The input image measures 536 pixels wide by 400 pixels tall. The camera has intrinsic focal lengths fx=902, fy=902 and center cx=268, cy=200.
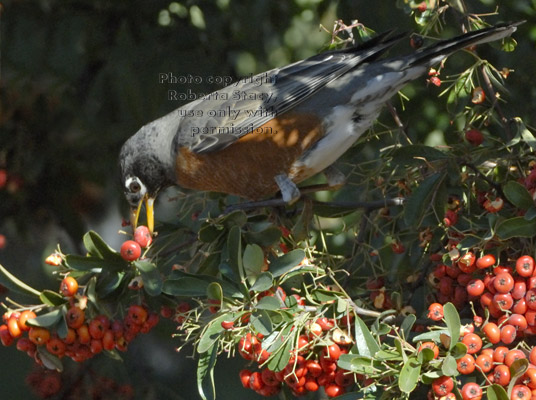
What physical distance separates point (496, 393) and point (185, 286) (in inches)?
25.3

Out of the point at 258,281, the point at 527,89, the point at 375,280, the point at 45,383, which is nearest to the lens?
the point at 258,281

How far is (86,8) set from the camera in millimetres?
2551

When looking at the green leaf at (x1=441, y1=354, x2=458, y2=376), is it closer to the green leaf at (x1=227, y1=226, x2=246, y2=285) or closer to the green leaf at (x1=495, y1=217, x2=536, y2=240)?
the green leaf at (x1=495, y1=217, x2=536, y2=240)

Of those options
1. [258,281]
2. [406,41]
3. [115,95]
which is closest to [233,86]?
[115,95]

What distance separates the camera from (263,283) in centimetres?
171

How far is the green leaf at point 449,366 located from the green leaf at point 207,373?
1.49 feet

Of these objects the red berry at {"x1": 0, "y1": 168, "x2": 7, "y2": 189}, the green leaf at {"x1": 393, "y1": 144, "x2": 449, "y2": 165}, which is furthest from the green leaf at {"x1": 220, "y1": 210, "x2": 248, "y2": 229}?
the red berry at {"x1": 0, "y1": 168, "x2": 7, "y2": 189}

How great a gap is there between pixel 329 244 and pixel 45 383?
886 mm

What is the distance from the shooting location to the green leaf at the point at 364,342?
1.60 m

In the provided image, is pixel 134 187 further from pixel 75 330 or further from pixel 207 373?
pixel 207 373

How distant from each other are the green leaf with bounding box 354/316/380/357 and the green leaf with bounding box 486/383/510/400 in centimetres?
21

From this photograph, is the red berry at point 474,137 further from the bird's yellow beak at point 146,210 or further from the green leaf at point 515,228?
the bird's yellow beak at point 146,210

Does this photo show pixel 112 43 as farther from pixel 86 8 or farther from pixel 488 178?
pixel 488 178

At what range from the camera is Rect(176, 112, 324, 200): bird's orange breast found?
8.41 ft
